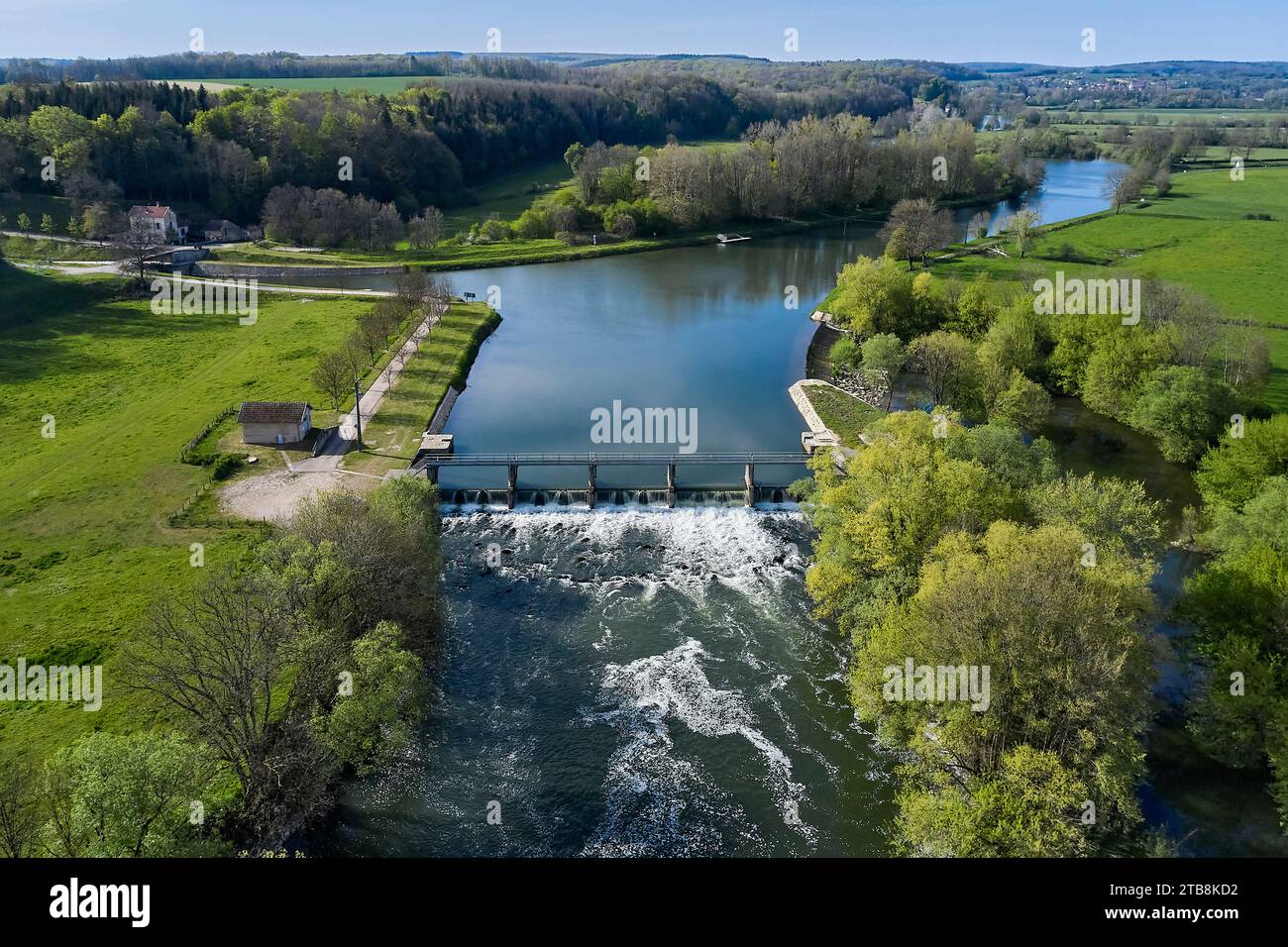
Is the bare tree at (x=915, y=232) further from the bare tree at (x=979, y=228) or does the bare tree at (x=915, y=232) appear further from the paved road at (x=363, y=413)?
the paved road at (x=363, y=413)

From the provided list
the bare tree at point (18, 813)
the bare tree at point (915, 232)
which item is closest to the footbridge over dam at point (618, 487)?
the bare tree at point (18, 813)

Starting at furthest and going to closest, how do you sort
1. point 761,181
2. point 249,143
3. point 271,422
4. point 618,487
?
point 249,143
point 761,181
point 271,422
point 618,487

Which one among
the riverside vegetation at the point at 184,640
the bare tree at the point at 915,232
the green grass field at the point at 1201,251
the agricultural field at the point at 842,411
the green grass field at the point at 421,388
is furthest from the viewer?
the bare tree at the point at 915,232

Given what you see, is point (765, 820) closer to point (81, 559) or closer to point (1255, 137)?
point (81, 559)

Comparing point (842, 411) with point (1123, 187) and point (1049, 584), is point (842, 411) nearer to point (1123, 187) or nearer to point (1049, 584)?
point (1049, 584)

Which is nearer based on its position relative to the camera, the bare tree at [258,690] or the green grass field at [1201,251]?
the bare tree at [258,690]

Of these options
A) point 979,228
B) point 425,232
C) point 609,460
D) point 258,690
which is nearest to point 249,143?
point 425,232

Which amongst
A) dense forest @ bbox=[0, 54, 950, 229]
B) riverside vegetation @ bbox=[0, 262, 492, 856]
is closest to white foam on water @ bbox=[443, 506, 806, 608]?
riverside vegetation @ bbox=[0, 262, 492, 856]
